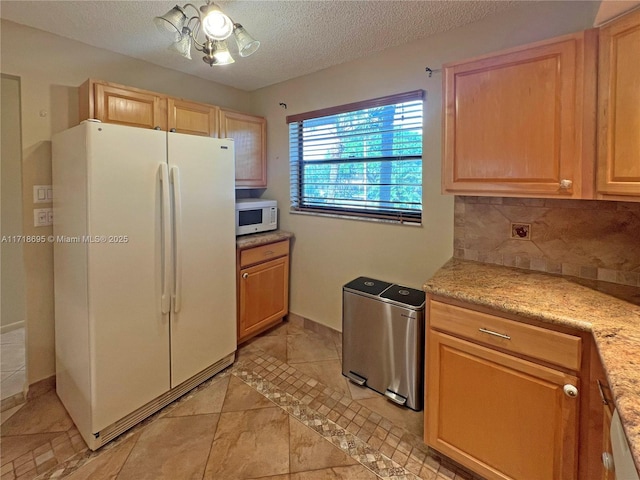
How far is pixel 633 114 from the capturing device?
121cm

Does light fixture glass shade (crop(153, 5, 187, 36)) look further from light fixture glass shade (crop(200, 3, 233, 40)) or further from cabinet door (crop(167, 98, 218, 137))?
cabinet door (crop(167, 98, 218, 137))

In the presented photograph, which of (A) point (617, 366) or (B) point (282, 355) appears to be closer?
(A) point (617, 366)

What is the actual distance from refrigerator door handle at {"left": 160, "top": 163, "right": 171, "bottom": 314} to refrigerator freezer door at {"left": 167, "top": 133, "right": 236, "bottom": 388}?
0.04 m

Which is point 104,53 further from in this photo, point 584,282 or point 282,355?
point 584,282

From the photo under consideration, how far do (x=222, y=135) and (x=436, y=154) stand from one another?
1.75 m

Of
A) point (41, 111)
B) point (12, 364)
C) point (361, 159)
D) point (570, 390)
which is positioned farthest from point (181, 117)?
point (570, 390)

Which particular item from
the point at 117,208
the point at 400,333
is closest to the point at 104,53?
the point at 117,208

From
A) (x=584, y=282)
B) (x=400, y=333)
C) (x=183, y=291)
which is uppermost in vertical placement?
(x=584, y=282)

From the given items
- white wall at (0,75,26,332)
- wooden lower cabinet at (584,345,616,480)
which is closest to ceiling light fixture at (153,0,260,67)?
white wall at (0,75,26,332)

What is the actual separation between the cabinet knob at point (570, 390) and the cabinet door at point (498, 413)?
2 cm

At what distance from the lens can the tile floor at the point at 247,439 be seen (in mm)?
1606

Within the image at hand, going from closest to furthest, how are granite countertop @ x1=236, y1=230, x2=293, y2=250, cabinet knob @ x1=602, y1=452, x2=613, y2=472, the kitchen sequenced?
cabinet knob @ x1=602, y1=452, x2=613, y2=472
the kitchen
granite countertop @ x1=236, y1=230, x2=293, y2=250

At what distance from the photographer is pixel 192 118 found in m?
2.59

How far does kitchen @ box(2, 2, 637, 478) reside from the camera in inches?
70.7
